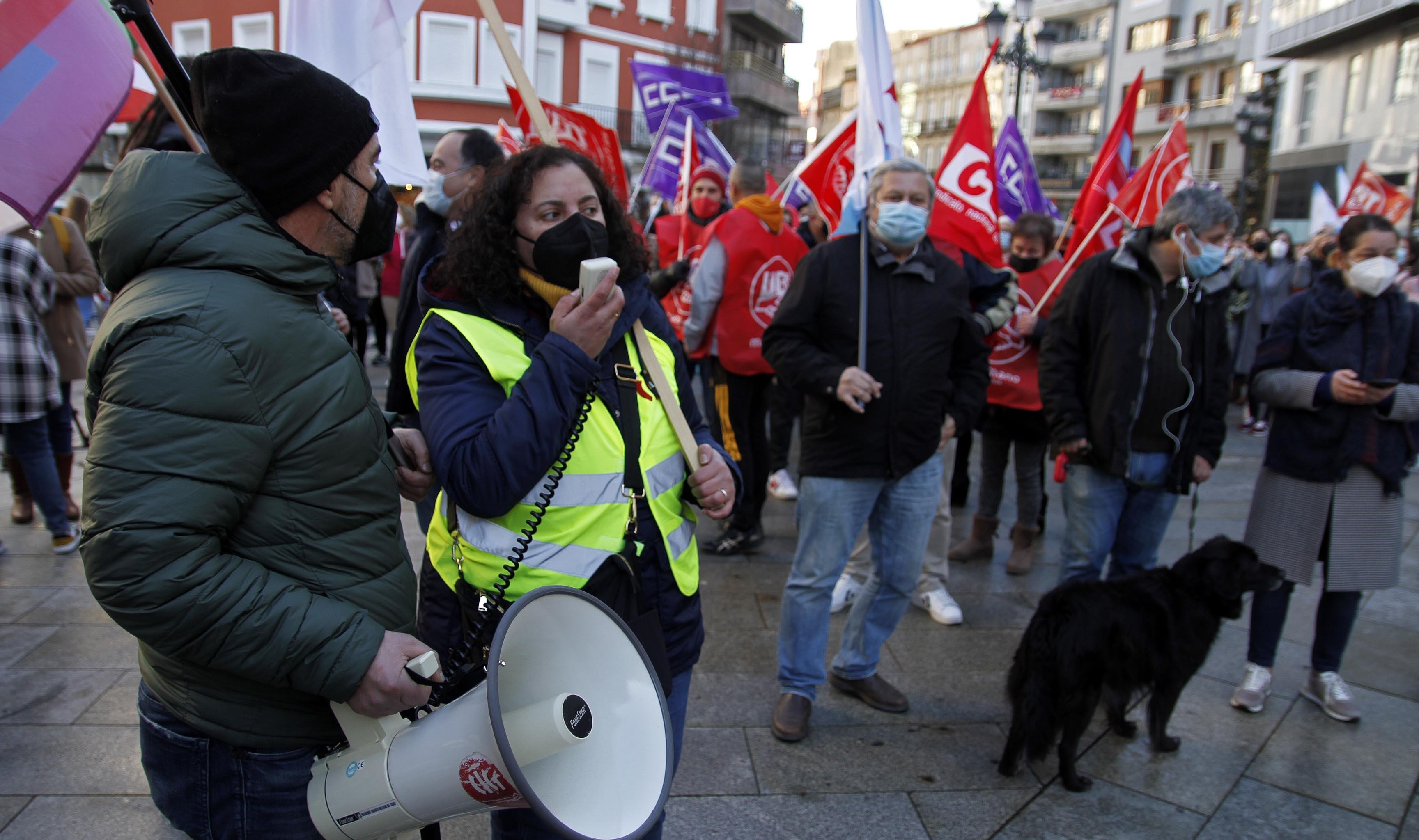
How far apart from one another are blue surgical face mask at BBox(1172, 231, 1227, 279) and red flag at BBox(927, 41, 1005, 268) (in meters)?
1.42

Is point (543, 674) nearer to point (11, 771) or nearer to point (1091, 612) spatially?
point (1091, 612)

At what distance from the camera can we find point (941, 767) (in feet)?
10.4

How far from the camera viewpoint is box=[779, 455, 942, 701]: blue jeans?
3.34 m

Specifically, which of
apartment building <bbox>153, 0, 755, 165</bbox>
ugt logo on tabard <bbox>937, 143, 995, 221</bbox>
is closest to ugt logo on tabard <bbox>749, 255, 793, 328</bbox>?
ugt logo on tabard <bbox>937, 143, 995, 221</bbox>

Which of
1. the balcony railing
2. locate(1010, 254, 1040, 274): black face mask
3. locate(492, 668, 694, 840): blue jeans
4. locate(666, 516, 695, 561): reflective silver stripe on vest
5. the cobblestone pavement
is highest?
the balcony railing

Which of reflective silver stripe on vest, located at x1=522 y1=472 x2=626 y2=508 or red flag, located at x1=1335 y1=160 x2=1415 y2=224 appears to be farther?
red flag, located at x1=1335 y1=160 x2=1415 y2=224

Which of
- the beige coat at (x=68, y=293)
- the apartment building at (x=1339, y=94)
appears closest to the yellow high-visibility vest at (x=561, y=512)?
the beige coat at (x=68, y=293)

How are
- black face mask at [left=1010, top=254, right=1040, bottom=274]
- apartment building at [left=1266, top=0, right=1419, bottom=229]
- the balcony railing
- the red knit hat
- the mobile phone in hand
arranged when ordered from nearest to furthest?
the mobile phone in hand
black face mask at [left=1010, top=254, right=1040, bottom=274]
the red knit hat
apartment building at [left=1266, top=0, right=1419, bottom=229]
the balcony railing

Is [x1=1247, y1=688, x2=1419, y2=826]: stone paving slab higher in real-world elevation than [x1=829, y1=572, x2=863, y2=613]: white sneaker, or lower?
lower

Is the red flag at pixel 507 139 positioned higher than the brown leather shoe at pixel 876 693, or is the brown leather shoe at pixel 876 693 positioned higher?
the red flag at pixel 507 139

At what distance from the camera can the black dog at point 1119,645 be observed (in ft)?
9.78

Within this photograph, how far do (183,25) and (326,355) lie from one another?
31.0 meters

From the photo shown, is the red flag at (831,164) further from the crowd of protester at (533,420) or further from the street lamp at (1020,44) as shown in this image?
the street lamp at (1020,44)

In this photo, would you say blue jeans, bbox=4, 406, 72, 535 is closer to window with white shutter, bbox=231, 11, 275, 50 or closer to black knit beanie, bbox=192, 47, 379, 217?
black knit beanie, bbox=192, 47, 379, 217
